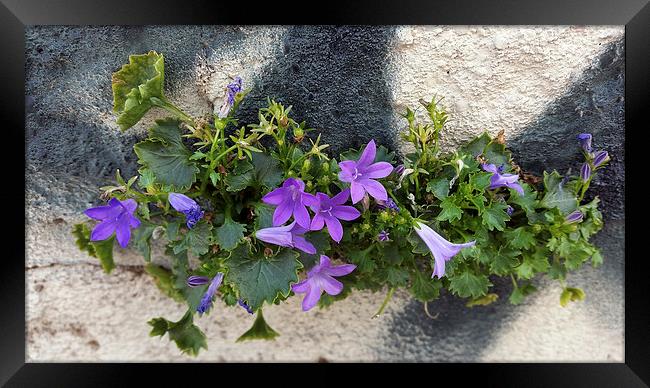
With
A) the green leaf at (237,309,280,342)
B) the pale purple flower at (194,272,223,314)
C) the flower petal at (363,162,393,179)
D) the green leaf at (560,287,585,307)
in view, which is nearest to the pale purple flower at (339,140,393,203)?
the flower petal at (363,162,393,179)

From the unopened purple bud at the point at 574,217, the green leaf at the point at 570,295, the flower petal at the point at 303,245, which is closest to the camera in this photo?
the flower petal at the point at 303,245

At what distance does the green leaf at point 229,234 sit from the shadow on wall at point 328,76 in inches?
22.0

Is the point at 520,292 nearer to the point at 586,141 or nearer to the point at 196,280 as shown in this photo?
the point at 586,141

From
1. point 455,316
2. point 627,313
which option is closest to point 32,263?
point 455,316

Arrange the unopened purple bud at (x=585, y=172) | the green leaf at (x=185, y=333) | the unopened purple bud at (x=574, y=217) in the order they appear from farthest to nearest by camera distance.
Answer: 1. the green leaf at (x=185, y=333)
2. the unopened purple bud at (x=585, y=172)
3. the unopened purple bud at (x=574, y=217)

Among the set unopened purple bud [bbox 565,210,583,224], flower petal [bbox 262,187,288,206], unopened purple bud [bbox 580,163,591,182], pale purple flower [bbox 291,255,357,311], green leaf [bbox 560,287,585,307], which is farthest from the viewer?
green leaf [bbox 560,287,585,307]

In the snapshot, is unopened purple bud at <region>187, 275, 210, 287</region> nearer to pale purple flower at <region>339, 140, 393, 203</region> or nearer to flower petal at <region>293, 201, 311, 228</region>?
flower petal at <region>293, 201, 311, 228</region>

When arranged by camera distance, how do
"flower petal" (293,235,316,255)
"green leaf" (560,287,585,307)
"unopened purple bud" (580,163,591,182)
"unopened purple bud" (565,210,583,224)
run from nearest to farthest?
1. "flower petal" (293,235,316,255)
2. "unopened purple bud" (565,210,583,224)
3. "unopened purple bud" (580,163,591,182)
4. "green leaf" (560,287,585,307)

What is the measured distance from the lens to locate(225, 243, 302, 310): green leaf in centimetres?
204

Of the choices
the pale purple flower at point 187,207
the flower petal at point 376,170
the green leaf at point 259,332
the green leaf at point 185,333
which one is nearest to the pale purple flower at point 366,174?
the flower petal at point 376,170

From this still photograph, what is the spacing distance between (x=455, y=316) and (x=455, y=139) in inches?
37.1

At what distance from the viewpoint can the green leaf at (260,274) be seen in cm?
204

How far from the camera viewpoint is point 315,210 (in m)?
1.95

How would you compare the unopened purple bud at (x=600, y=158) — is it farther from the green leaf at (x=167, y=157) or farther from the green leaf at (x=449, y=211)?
the green leaf at (x=167, y=157)
